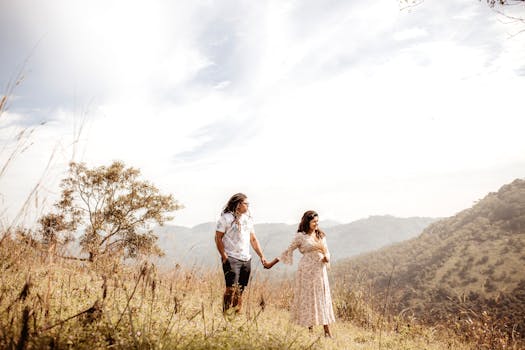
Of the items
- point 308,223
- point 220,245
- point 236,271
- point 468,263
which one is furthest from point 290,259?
point 468,263

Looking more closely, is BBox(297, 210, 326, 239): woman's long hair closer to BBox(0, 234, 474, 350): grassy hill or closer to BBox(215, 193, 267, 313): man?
BBox(215, 193, 267, 313): man

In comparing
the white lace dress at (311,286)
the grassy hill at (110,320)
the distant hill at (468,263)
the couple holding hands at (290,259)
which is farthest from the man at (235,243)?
the distant hill at (468,263)

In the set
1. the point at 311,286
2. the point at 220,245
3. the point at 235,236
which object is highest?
the point at 235,236

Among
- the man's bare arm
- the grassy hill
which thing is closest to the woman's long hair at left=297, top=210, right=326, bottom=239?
the man's bare arm

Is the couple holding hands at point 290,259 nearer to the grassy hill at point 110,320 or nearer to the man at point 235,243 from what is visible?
the man at point 235,243

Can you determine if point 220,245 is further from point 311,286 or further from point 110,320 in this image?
point 110,320

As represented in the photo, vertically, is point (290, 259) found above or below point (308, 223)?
below

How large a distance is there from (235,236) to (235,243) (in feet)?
0.41

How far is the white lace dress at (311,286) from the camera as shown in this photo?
5969mm

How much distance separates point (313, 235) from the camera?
6340 millimetres

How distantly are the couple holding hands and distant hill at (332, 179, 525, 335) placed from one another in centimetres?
2093

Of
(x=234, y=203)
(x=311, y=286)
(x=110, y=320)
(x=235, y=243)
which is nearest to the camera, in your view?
(x=110, y=320)

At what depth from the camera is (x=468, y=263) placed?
39500 mm

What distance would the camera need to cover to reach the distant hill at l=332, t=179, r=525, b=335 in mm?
30391
